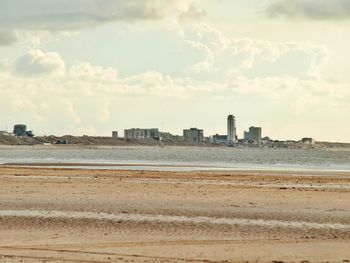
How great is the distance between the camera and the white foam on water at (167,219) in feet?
62.2

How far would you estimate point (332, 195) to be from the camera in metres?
29.8

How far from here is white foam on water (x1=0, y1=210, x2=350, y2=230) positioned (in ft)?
62.2

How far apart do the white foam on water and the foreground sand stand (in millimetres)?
32

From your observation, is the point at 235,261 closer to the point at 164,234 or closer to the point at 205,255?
the point at 205,255

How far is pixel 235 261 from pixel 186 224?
525 centimetres

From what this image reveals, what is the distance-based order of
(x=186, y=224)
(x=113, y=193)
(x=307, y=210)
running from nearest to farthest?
(x=186, y=224)
(x=307, y=210)
(x=113, y=193)

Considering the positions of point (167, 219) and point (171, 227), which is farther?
point (167, 219)

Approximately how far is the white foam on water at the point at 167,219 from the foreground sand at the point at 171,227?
32 millimetres

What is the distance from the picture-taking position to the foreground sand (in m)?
14.1

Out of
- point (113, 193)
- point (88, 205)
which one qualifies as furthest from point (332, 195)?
point (88, 205)

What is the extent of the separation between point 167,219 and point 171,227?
1.71 metres

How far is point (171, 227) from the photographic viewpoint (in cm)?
1797

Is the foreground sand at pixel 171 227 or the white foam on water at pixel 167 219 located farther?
the white foam on water at pixel 167 219

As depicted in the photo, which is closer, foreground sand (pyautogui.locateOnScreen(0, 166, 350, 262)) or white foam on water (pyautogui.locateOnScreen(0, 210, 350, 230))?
foreground sand (pyautogui.locateOnScreen(0, 166, 350, 262))
